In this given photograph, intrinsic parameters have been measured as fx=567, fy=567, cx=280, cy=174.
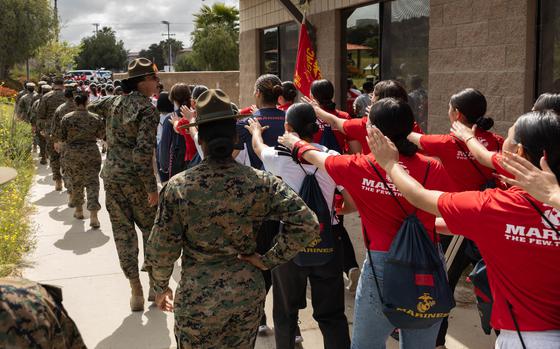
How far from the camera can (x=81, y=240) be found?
7438mm

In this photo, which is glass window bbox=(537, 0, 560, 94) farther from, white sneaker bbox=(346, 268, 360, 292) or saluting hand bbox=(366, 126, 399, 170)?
saluting hand bbox=(366, 126, 399, 170)

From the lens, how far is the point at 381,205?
2.88 meters

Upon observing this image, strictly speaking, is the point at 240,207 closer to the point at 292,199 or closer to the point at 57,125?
the point at 292,199

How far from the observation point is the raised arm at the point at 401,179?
7.82ft

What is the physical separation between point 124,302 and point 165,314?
1.82 ft

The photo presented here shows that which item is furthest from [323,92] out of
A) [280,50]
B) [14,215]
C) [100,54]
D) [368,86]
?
[100,54]

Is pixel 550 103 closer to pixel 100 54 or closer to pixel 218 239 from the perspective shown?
pixel 218 239

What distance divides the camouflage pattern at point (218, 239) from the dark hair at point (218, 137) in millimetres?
46

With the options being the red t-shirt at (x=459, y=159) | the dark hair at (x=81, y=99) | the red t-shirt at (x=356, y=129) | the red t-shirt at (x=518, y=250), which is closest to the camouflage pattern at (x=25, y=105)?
the dark hair at (x=81, y=99)

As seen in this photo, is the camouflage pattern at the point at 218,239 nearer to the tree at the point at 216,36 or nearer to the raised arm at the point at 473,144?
the raised arm at the point at 473,144

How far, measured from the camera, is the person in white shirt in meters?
3.59

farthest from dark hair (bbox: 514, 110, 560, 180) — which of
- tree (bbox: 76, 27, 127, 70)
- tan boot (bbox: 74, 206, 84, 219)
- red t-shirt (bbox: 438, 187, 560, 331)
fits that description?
tree (bbox: 76, 27, 127, 70)

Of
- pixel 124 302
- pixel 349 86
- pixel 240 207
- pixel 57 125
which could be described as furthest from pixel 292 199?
pixel 349 86

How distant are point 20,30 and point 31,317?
39.3 m
